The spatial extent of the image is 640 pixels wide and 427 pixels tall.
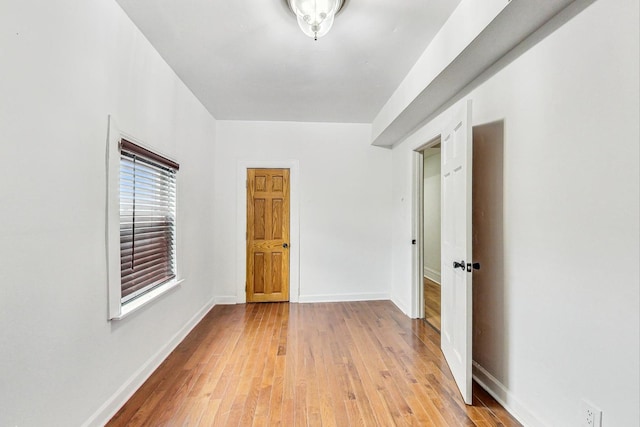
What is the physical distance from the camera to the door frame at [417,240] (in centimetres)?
335

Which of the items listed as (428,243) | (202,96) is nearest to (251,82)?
(202,96)

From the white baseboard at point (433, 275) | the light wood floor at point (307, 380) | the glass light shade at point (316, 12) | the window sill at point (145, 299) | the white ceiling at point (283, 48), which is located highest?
the white ceiling at point (283, 48)

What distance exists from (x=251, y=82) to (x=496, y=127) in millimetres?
2232

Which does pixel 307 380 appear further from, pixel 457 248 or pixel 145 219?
pixel 145 219

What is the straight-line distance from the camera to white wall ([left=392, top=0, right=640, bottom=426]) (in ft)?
3.75

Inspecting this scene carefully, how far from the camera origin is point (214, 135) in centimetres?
383

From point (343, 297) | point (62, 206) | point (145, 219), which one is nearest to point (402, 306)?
A: point (343, 297)

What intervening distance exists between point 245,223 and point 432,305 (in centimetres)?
288

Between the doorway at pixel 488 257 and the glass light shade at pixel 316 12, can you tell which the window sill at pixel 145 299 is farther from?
the doorway at pixel 488 257

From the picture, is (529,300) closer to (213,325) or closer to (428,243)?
(213,325)

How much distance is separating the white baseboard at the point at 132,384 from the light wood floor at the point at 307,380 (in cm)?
5

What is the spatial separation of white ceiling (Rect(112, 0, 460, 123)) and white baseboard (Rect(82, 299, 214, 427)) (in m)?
Answer: 2.50

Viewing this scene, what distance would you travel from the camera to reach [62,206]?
1337 millimetres

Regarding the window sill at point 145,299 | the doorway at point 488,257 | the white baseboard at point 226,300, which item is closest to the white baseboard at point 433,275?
the doorway at point 488,257
